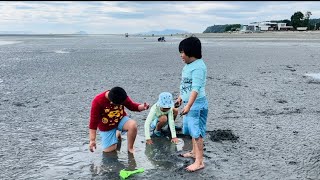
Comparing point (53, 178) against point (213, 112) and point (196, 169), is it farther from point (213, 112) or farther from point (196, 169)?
point (213, 112)

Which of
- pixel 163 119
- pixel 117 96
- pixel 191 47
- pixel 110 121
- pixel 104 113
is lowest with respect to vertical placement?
pixel 163 119

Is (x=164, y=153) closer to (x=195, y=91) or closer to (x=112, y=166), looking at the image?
(x=112, y=166)

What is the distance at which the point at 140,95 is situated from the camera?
9.24 meters

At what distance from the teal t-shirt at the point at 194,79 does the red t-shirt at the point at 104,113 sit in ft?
3.04

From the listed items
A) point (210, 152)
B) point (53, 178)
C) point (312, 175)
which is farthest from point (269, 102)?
point (53, 178)

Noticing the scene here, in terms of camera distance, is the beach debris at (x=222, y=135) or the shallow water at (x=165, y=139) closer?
the shallow water at (x=165, y=139)

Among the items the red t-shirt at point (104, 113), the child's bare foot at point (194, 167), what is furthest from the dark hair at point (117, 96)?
the child's bare foot at point (194, 167)

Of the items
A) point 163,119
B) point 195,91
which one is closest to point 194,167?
point 195,91

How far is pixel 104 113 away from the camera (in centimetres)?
521

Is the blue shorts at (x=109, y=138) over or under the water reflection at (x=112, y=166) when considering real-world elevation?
over

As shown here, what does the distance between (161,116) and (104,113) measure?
40.6 inches

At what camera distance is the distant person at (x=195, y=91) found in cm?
448

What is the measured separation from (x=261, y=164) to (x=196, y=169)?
80cm

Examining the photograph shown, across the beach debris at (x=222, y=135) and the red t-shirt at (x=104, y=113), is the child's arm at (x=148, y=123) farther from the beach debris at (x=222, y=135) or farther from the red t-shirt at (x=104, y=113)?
the beach debris at (x=222, y=135)
